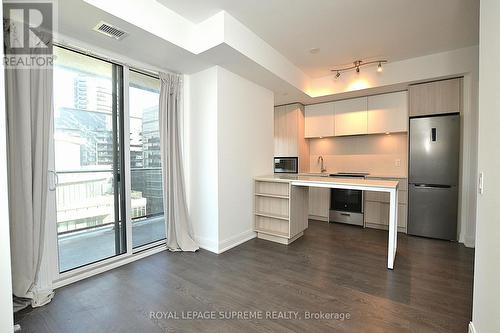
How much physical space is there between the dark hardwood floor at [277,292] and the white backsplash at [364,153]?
1.76 m

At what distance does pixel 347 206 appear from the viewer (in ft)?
14.6

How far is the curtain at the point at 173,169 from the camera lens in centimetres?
307

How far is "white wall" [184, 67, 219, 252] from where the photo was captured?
3.13 meters

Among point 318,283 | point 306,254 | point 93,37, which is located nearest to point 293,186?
point 306,254

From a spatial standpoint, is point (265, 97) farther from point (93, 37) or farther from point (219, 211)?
point (93, 37)

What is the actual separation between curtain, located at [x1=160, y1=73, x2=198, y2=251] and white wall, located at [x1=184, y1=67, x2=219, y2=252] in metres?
0.18

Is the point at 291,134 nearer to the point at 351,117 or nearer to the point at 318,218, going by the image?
the point at 351,117

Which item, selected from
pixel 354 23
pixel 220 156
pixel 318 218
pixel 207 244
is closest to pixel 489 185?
pixel 354 23

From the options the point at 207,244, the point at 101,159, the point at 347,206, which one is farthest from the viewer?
the point at 347,206

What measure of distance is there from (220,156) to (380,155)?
337cm

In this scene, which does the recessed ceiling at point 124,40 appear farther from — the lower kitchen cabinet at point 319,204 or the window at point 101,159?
the lower kitchen cabinet at point 319,204

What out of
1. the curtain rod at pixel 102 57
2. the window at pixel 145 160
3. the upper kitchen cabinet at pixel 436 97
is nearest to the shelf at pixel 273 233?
the window at pixel 145 160

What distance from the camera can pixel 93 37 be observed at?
2.34 meters

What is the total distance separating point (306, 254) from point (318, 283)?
0.72m
